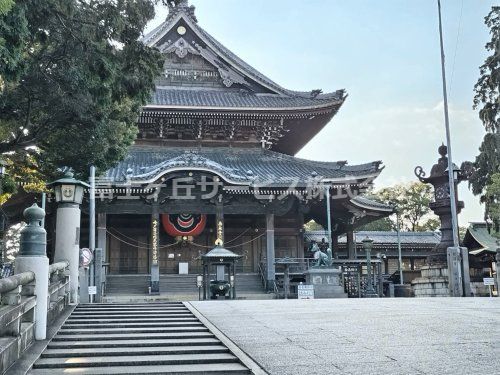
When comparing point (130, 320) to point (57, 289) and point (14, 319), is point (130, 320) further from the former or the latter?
point (14, 319)

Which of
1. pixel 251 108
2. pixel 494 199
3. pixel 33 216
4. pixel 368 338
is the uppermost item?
pixel 251 108

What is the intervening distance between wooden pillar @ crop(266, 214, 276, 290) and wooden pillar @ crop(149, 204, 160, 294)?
5.13m

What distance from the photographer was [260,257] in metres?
29.3

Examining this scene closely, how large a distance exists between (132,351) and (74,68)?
5.66 meters

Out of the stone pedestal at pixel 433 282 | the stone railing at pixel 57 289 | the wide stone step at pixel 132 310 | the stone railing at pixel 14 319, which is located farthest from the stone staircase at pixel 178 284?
the stone railing at pixel 14 319

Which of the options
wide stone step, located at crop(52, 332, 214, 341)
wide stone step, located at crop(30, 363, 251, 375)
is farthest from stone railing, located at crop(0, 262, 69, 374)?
wide stone step, located at crop(52, 332, 214, 341)

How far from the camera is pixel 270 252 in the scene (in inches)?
1065

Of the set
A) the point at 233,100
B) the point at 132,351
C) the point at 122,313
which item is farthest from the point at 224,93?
the point at 132,351

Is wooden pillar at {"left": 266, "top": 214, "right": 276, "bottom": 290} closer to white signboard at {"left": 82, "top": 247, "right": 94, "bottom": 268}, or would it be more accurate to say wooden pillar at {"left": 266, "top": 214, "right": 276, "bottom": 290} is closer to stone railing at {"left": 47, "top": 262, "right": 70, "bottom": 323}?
white signboard at {"left": 82, "top": 247, "right": 94, "bottom": 268}

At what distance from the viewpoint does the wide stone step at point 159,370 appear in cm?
656

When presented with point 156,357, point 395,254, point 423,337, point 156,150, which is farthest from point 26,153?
point 395,254

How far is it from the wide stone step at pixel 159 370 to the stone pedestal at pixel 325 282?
16.2 metres

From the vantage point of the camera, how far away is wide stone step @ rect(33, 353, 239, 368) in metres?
6.99

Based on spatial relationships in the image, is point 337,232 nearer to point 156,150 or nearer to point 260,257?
point 260,257
